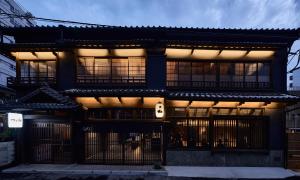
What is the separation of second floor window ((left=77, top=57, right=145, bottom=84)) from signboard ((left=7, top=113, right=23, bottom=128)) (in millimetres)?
4336

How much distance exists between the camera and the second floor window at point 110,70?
15.6m

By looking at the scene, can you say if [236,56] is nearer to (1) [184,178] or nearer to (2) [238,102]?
(2) [238,102]

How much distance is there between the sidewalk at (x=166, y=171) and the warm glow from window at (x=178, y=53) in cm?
758

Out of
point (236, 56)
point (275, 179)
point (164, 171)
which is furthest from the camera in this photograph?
point (236, 56)

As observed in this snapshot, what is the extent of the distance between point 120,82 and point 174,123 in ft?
15.5

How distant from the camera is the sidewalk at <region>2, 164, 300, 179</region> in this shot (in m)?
12.8

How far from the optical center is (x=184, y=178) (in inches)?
490

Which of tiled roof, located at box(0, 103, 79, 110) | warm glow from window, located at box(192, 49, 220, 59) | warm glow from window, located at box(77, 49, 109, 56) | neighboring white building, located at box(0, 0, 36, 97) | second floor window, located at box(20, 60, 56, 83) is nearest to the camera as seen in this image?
tiled roof, located at box(0, 103, 79, 110)

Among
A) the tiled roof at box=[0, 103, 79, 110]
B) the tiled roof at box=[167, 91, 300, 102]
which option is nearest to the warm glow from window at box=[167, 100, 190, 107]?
the tiled roof at box=[167, 91, 300, 102]

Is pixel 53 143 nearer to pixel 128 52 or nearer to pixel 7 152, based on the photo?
pixel 7 152

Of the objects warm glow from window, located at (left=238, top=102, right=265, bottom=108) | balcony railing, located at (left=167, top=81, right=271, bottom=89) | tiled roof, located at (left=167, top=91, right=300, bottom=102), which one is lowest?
warm glow from window, located at (left=238, top=102, right=265, bottom=108)

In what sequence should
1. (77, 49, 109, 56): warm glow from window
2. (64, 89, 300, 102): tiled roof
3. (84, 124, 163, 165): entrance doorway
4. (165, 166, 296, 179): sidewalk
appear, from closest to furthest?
(165, 166, 296, 179): sidewalk < (64, 89, 300, 102): tiled roof < (84, 124, 163, 165): entrance doorway < (77, 49, 109, 56): warm glow from window

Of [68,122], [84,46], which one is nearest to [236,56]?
[84,46]

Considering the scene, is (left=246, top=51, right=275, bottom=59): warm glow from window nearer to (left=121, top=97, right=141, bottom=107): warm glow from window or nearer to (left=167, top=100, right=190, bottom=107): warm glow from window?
(left=167, top=100, right=190, bottom=107): warm glow from window
